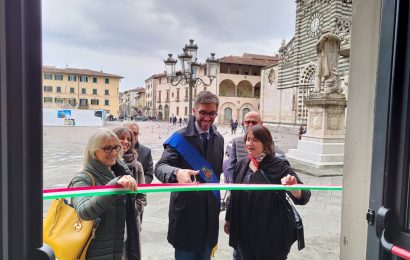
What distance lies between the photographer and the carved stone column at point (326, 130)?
10.6 m

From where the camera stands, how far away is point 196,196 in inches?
98.0

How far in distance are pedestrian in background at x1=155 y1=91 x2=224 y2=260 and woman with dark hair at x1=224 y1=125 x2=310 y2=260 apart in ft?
0.71

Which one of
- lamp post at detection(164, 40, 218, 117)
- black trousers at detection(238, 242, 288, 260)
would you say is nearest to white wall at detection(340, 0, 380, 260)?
black trousers at detection(238, 242, 288, 260)

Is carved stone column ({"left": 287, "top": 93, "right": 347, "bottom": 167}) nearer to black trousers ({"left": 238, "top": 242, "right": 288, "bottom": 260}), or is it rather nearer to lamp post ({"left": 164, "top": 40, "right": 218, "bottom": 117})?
lamp post ({"left": 164, "top": 40, "right": 218, "bottom": 117})

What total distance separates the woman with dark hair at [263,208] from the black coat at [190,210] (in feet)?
0.65

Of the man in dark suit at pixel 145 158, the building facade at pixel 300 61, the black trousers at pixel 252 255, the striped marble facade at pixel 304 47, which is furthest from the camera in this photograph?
the striped marble facade at pixel 304 47

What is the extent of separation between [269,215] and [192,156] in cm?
77

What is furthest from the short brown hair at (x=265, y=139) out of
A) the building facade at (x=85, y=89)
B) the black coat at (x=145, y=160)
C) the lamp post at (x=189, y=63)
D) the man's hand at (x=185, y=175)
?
the building facade at (x=85, y=89)

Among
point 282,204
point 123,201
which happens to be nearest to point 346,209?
point 282,204

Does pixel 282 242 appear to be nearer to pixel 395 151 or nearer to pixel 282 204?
pixel 282 204

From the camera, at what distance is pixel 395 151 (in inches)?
50.5

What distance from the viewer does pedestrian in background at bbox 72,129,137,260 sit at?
1990 millimetres

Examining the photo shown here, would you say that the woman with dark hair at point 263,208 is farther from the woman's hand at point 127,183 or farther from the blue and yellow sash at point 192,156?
the woman's hand at point 127,183

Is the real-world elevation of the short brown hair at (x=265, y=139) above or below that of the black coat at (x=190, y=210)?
A: above
